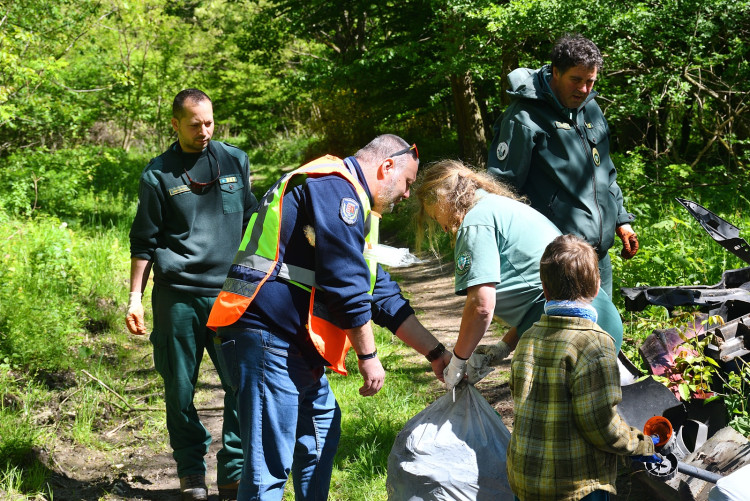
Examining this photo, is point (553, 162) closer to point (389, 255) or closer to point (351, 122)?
point (389, 255)

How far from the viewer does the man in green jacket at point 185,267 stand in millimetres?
3617

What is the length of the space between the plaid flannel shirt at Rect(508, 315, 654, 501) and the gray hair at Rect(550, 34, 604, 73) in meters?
1.58

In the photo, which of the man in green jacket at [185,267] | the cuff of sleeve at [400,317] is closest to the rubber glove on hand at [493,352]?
the cuff of sleeve at [400,317]

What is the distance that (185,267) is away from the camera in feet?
11.8

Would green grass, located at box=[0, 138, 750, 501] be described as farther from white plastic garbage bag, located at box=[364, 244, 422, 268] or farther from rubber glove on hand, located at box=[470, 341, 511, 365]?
rubber glove on hand, located at box=[470, 341, 511, 365]

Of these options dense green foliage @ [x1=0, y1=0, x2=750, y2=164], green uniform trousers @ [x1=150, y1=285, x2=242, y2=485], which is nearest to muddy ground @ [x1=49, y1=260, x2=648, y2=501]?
green uniform trousers @ [x1=150, y1=285, x2=242, y2=485]

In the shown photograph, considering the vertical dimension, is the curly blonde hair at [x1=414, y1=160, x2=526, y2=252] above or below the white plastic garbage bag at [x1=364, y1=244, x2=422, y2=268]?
above

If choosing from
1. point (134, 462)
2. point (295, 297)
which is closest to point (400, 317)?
point (295, 297)

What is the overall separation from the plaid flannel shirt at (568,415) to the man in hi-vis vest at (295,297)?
1.98 feet

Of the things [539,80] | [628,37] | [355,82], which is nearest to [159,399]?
[539,80]

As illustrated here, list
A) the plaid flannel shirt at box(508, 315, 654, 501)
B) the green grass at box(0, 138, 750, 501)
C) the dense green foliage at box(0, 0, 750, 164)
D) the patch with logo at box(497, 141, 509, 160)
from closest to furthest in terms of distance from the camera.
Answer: the plaid flannel shirt at box(508, 315, 654, 501) → the patch with logo at box(497, 141, 509, 160) → the green grass at box(0, 138, 750, 501) → the dense green foliage at box(0, 0, 750, 164)

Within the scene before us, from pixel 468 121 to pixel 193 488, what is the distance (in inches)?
389

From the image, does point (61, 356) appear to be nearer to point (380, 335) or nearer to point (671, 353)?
point (380, 335)

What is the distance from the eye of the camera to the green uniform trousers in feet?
11.9
